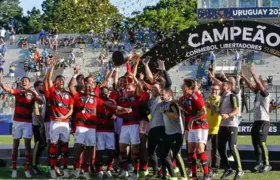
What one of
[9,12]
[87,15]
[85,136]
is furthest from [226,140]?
[9,12]

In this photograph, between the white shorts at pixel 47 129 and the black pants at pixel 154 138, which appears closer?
the black pants at pixel 154 138

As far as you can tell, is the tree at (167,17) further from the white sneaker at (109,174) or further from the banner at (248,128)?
the white sneaker at (109,174)

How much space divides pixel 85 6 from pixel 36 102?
3319 millimetres

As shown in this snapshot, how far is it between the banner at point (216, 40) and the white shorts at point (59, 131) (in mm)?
3474

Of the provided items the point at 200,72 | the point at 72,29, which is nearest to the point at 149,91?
the point at 72,29

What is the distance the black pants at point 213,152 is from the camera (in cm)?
1330

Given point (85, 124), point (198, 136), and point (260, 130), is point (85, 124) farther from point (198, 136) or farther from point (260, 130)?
point (260, 130)

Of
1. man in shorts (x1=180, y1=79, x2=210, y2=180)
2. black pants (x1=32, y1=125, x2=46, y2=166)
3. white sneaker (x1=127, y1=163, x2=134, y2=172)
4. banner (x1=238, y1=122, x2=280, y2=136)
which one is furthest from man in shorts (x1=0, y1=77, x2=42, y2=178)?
banner (x1=238, y1=122, x2=280, y2=136)

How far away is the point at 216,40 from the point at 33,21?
7112 centimetres

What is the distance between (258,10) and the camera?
158 ft

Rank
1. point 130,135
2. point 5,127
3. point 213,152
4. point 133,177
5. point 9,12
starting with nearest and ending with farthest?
1. point 133,177
2. point 130,135
3. point 213,152
4. point 5,127
5. point 9,12

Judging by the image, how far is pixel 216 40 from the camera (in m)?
15.7

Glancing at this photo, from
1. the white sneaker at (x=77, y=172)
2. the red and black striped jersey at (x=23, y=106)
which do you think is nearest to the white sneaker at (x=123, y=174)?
the white sneaker at (x=77, y=172)

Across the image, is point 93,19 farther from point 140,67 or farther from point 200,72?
point 200,72
